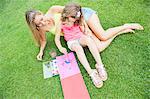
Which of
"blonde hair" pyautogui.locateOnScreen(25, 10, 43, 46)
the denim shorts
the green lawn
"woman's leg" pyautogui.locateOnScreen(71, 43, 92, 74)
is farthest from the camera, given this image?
the denim shorts

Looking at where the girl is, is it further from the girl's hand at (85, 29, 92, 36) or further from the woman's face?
the woman's face

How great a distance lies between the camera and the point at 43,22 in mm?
2758

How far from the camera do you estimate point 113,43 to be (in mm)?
2816

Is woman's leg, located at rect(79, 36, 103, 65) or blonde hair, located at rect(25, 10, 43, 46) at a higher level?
blonde hair, located at rect(25, 10, 43, 46)

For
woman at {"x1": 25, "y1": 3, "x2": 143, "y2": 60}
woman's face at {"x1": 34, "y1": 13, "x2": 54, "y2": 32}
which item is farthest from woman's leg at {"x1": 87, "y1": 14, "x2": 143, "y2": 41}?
woman's face at {"x1": 34, "y1": 13, "x2": 54, "y2": 32}

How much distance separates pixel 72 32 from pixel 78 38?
0.10 meters

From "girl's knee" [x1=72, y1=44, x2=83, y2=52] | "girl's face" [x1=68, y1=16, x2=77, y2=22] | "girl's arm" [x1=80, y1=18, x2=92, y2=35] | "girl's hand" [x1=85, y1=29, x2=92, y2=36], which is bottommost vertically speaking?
"girl's knee" [x1=72, y1=44, x2=83, y2=52]

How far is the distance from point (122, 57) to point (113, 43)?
0.23 meters

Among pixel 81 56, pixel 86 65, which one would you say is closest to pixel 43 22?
pixel 81 56

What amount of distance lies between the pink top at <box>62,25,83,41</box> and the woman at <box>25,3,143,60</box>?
0.10 m

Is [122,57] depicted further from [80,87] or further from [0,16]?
[0,16]

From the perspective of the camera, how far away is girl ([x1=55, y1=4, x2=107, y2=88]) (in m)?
2.50

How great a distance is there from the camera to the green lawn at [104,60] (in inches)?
95.2

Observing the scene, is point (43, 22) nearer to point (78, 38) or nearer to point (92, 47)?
point (78, 38)
